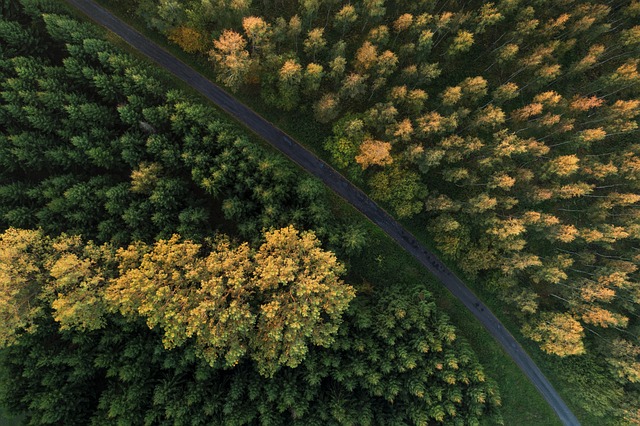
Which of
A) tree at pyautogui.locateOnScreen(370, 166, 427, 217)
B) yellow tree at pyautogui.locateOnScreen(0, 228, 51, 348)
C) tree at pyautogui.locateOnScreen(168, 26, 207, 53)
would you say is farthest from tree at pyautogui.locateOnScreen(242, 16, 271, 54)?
yellow tree at pyautogui.locateOnScreen(0, 228, 51, 348)

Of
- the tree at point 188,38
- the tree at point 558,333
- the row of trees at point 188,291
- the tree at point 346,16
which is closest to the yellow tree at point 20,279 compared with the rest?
the row of trees at point 188,291

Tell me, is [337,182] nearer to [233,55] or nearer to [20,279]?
[233,55]

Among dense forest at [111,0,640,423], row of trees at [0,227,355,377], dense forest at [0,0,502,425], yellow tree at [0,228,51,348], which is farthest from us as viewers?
dense forest at [111,0,640,423]

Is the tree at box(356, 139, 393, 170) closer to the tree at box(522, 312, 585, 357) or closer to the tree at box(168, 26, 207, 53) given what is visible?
the tree at box(168, 26, 207, 53)

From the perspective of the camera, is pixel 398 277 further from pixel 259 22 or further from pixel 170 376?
pixel 259 22

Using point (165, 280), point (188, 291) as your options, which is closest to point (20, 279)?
point (165, 280)

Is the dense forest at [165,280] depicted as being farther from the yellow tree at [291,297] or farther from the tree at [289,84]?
the tree at [289,84]
